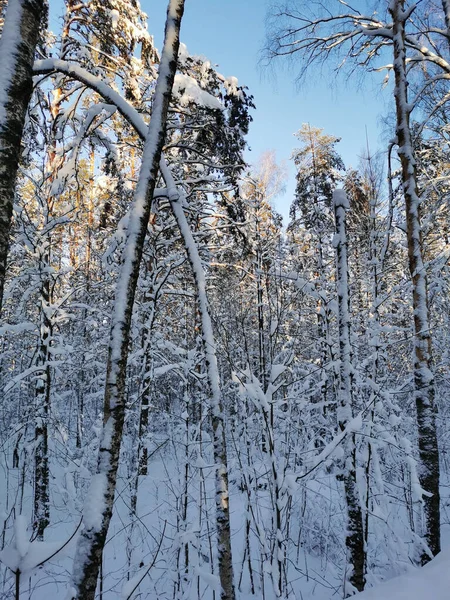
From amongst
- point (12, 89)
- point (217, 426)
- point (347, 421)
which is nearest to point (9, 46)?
point (12, 89)

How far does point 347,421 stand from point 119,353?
121 inches

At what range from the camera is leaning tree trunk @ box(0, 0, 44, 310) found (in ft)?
6.64

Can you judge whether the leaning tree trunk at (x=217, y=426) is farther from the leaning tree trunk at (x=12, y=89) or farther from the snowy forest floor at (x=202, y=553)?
the leaning tree trunk at (x=12, y=89)

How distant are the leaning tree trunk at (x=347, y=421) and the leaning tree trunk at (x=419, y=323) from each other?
0.99 m

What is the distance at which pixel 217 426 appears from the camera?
3.69m

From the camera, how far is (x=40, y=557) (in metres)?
1.28

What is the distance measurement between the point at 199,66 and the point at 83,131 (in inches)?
166

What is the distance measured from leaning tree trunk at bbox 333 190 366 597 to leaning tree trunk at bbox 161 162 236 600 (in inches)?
55.9

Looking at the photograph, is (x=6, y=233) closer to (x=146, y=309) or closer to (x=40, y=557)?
(x=40, y=557)

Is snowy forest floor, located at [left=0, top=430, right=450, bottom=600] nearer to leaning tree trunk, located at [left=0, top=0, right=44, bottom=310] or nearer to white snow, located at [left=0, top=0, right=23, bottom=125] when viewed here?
leaning tree trunk, located at [left=0, top=0, right=44, bottom=310]

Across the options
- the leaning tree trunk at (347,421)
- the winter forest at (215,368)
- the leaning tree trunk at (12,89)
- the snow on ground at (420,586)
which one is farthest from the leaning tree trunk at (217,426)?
the snow on ground at (420,586)

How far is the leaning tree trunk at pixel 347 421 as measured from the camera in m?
4.32

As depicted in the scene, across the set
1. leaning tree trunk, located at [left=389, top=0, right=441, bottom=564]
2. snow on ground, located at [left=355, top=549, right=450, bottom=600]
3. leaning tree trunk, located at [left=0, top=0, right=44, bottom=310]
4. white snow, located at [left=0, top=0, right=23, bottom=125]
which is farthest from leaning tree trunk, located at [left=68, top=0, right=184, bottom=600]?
leaning tree trunk, located at [left=389, top=0, right=441, bottom=564]

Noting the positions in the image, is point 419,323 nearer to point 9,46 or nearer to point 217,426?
point 217,426
